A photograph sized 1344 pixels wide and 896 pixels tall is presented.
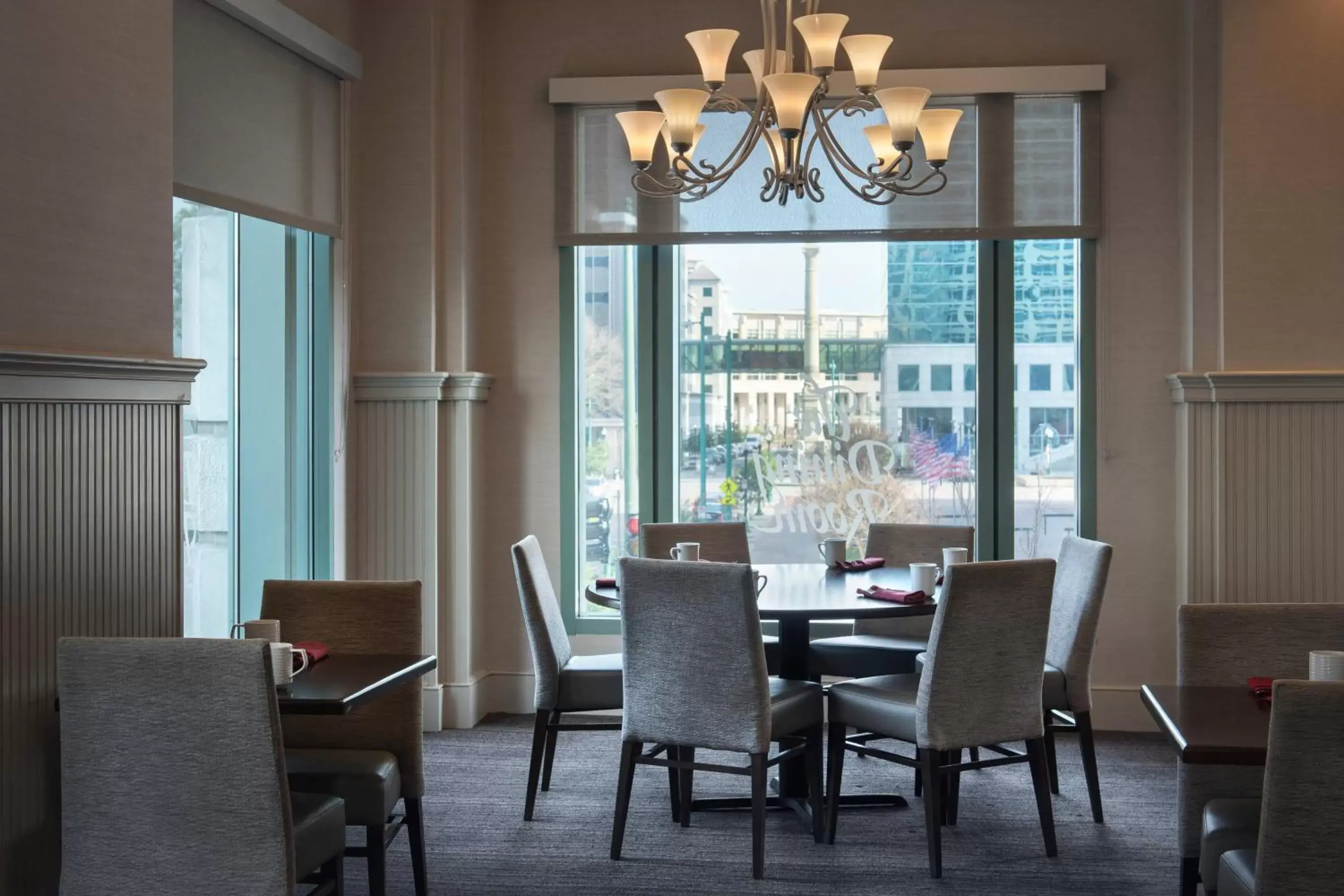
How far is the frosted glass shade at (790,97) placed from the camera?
3.47 metres

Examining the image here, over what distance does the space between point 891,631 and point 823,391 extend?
3.83 ft

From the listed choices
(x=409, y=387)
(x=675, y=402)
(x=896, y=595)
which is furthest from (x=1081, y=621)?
(x=409, y=387)

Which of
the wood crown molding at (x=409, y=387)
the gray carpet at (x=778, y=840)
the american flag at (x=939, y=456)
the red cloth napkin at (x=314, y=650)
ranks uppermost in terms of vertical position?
the wood crown molding at (x=409, y=387)

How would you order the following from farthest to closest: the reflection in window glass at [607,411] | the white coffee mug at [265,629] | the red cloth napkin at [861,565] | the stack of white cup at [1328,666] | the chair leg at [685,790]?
the reflection in window glass at [607,411], the red cloth napkin at [861,565], the chair leg at [685,790], the white coffee mug at [265,629], the stack of white cup at [1328,666]

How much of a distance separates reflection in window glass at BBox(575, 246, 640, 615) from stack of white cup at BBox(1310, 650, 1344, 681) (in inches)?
129

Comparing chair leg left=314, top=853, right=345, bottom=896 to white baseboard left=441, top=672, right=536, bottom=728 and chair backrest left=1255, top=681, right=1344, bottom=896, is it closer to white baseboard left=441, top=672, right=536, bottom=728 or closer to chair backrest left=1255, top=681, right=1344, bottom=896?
chair backrest left=1255, top=681, right=1344, bottom=896

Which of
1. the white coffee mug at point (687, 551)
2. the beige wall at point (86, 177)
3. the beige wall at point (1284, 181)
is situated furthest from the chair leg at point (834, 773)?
the beige wall at point (1284, 181)

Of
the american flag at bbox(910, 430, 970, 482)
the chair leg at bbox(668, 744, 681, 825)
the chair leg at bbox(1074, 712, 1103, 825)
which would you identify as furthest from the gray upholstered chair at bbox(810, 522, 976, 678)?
the chair leg at bbox(668, 744, 681, 825)

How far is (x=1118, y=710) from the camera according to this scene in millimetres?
5262

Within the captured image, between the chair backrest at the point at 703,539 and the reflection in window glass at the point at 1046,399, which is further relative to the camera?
the reflection in window glass at the point at 1046,399

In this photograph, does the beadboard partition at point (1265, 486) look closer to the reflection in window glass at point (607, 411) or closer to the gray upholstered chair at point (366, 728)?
the reflection in window glass at point (607, 411)

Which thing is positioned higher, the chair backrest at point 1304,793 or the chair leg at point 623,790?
the chair backrest at point 1304,793

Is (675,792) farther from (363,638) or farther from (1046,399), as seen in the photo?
Result: (1046,399)

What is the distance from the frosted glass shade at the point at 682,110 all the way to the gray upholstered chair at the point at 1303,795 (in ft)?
7.43
